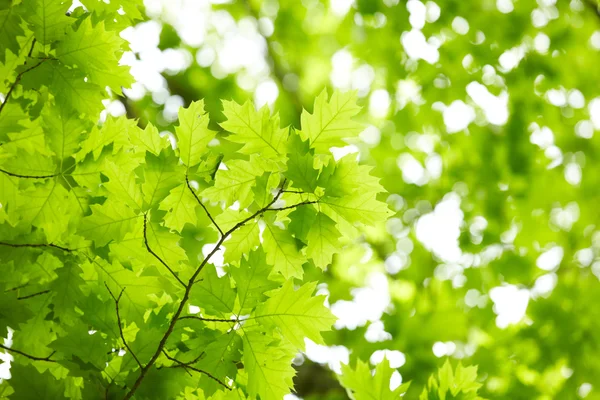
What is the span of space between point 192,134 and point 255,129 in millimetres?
142

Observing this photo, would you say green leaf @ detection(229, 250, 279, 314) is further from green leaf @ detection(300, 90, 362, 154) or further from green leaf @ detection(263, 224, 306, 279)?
green leaf @ detection(300, 90, 362, 154)

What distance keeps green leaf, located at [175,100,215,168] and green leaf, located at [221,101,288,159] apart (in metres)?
0.05

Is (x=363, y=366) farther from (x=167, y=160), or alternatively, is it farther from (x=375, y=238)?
(x=375, y=238)

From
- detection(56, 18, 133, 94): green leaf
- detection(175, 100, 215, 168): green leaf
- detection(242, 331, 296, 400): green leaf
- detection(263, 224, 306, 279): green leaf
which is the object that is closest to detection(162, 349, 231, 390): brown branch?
detection(242, 331, 296, 400): green leaf

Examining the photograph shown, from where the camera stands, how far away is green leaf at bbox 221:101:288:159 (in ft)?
3.59

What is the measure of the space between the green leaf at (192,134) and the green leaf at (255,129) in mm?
54

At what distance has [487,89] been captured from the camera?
3.65m

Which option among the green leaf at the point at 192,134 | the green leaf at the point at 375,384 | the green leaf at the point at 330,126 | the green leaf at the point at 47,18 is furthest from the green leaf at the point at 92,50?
the green leaf at the point at 375,384

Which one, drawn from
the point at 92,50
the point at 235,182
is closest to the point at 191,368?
the point at 235,182

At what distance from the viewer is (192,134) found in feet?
3.51

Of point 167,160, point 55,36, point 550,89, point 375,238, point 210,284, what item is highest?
point 55,36

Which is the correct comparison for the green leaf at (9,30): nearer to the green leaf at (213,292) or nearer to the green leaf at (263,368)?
the green leaf at (213,292)

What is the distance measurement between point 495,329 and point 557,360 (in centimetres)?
43

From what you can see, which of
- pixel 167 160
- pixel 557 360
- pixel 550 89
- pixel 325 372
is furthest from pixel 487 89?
pixel 167 160
